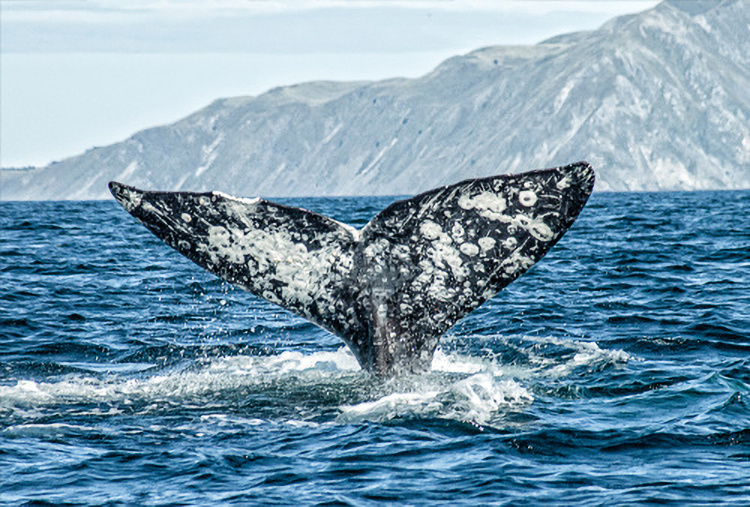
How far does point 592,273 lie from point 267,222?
12.0m

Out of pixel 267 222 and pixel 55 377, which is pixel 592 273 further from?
pixel 267 222

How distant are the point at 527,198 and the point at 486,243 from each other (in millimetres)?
469

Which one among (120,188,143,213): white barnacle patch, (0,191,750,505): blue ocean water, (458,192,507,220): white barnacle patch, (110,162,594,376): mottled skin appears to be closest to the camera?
(0,191,750,505): blue ocean water

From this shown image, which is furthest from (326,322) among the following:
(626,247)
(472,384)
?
(626,247)

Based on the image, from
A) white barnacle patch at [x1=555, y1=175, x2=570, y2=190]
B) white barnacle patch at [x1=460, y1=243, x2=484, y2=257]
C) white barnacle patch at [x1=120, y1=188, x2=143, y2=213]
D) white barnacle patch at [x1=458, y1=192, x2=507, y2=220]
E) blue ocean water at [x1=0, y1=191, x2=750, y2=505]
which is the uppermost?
white barnacle patch at [x1=120, y1=188, x2=143, y2=213]

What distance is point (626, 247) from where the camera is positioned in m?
23.3

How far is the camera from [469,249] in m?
7.36

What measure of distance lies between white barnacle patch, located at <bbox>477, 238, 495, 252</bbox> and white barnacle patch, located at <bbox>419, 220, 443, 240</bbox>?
0.29 meters

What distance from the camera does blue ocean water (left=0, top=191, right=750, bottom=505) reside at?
6.56 m

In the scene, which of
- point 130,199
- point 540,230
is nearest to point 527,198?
point 540,230

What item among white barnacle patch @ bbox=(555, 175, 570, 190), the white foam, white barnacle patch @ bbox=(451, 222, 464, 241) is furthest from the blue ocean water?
white barnacle patch @ bbox=(555, 175, 570, 190)

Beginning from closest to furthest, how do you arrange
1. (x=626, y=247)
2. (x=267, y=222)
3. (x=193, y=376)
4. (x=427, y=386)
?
(x=267, y=222) < (x=427, y=386) < (x=193, y=376) < (x=626, y=247)

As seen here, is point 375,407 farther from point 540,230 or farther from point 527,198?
point 527,198

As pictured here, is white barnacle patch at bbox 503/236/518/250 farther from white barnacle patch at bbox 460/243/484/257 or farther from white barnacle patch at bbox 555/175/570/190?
white barnacle patch at bbox 555/175/570/190
